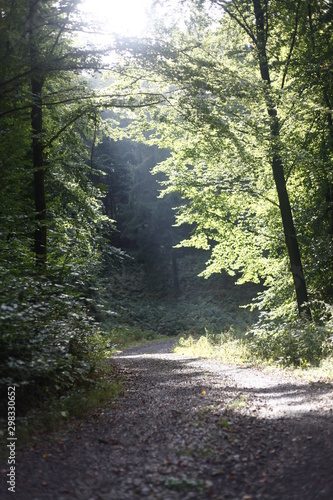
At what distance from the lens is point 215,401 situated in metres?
5.95

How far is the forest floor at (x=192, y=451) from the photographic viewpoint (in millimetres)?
3270

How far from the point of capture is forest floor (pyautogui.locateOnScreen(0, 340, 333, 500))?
3.27 m

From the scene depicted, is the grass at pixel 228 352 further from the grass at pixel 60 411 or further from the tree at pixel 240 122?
the grass at pixel 60 411

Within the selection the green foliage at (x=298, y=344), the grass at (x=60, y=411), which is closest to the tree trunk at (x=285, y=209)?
the green foliage at (x=298, y=344)

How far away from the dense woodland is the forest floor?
997 mm

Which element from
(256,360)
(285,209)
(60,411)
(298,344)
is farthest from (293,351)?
(60,411)

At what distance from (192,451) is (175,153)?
1133 centimetres

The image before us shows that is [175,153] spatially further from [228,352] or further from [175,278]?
[175,278]

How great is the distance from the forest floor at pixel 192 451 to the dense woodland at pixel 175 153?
997mm

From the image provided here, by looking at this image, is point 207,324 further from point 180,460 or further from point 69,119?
point 180,460

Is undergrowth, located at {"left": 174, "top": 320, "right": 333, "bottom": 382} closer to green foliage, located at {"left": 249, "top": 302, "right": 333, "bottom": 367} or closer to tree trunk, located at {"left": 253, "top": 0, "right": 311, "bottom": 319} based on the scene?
green foliage, located at {"left": 249, "top": 302, "right": 333, "bottom": 367}

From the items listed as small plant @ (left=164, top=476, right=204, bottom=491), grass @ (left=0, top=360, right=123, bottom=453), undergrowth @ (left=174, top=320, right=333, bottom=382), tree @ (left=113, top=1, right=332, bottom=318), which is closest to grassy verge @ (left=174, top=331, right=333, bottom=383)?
undergrowth @ (left=174, top=320, right=333, bottom=382)

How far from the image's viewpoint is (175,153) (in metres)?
14.1

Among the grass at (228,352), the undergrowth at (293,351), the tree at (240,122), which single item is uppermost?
the tree at (240,122)
